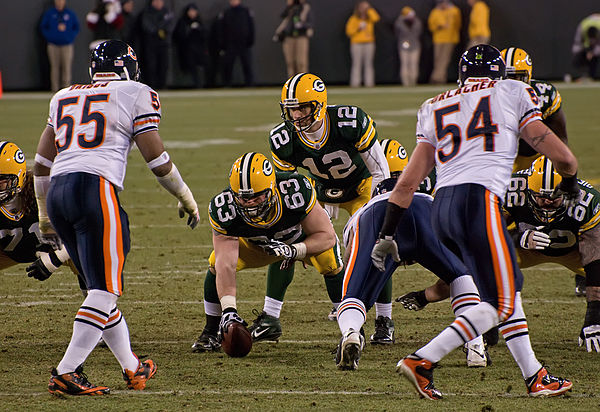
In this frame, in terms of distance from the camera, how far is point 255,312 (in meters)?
5.98

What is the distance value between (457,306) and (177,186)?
4.85ft

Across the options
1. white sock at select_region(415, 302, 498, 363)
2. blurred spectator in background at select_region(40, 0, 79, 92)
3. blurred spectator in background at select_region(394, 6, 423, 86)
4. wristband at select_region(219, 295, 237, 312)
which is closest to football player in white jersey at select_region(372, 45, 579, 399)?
white sock at select_region(415, 302, 498, 363)

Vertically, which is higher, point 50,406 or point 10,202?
point 10,202

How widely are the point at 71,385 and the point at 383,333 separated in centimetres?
184

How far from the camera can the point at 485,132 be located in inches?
175

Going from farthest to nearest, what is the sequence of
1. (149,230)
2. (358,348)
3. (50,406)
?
1. (149,230)
2. (358,348)
3. (50,406)

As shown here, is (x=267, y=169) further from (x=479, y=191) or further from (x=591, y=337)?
(x=591, y=337)

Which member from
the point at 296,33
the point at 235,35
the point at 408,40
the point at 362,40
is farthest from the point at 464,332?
the point at 408,40

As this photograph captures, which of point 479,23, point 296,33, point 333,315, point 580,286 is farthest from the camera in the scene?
point 479,23

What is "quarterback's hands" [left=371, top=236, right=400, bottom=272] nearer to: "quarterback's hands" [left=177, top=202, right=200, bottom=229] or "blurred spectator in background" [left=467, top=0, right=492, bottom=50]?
"quarterback's hands" [left=177, top=202, right=200, bottom=229]

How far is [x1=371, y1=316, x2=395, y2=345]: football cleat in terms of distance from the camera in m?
5.55

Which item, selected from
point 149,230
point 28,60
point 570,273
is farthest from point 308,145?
point 28,60

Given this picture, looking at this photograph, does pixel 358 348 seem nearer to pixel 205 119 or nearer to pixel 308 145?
pixel 308 145

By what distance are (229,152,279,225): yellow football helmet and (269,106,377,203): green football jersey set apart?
104 centimetres
